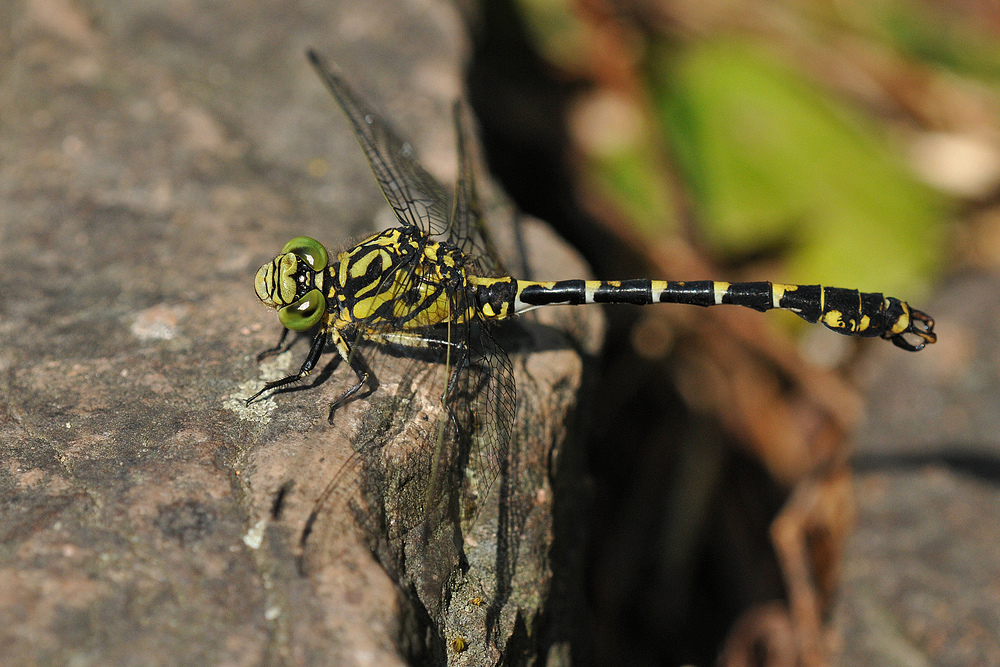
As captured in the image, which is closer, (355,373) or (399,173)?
(355,373)

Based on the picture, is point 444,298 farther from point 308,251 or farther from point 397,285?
point 308,251

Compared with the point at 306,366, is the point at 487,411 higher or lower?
lower

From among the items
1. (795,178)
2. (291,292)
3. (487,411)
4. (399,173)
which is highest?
(795,178)

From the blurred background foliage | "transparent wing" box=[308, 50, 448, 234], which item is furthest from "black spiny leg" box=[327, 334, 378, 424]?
the blurred background foliage

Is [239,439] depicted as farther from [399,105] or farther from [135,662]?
[399,105]

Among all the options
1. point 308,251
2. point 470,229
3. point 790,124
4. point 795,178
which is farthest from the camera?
point 790,124

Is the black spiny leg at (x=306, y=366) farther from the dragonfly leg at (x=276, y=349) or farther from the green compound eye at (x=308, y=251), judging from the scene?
the green compound eye at (x=308, y=251)

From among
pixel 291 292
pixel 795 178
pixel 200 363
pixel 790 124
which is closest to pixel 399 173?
pixel 291 292

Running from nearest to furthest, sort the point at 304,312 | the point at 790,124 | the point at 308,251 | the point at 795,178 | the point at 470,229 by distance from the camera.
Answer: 1. the point at 304,312
2. the point at 308,251
3. the point at 470,229
4. the point at 795,178
5. the point at 790,124
